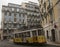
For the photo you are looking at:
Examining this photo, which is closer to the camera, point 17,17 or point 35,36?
point 35,36

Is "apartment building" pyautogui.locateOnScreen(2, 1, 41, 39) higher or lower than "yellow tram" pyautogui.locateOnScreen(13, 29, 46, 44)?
higher

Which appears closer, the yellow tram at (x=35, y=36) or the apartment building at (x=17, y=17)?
the yellow tram at (x=35, y=36)

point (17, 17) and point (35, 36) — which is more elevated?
point (17, 17)

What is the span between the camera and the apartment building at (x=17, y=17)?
7450cm

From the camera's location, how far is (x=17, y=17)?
257ft

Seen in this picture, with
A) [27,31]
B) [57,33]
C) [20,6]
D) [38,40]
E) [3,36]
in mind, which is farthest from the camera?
[20,6]

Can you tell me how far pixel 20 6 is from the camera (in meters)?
81.4

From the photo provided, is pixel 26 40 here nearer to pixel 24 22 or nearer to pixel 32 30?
pixel 32 30

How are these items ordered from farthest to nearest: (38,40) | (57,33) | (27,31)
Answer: (57,33) → (27,31) → (38,40)

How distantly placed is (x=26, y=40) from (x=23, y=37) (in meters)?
0.82

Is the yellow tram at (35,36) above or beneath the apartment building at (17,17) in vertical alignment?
beneath

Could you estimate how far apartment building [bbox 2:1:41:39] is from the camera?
74.5m

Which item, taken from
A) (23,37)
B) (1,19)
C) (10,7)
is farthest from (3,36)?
(23,37)

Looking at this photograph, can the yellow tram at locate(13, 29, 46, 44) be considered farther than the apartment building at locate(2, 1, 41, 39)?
No
